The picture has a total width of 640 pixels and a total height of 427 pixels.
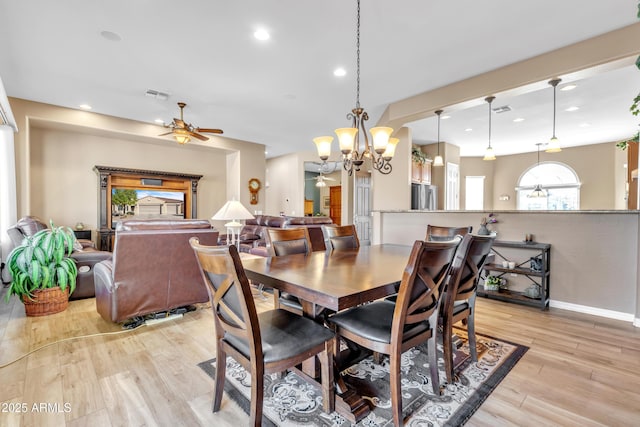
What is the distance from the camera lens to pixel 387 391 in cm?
182

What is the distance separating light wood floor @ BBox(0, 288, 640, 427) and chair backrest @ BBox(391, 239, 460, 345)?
646 mm

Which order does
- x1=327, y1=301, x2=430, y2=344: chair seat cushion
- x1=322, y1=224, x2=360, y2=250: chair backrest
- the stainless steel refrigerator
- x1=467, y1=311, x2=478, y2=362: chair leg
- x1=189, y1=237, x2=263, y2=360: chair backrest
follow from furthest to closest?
the stainless steel refrigerator, x1=322, y1=224, x2=360, y2=250: chair backrest, x1=467, y1=311, x2=478, y2=362: chair leg, x1=327, y1=301, x2=430, y2=344: chair seat cushion, x1=189, y1=237, x2=263, y2=360: chair backrest

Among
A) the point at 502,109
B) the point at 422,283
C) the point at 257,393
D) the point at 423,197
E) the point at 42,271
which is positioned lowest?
the point at 257,393

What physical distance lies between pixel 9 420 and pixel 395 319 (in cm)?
211

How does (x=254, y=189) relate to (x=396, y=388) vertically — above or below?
above

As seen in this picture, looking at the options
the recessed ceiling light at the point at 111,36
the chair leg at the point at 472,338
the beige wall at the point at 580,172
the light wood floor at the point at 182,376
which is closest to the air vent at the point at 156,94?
the recessed ceiling light at the point at 111,36

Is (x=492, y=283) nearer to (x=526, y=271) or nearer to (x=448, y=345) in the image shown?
(x=526, y=271)

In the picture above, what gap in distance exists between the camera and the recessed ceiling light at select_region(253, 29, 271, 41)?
278cm

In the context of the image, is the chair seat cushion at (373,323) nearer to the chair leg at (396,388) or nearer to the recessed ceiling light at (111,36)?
the chair leg at (396,388)

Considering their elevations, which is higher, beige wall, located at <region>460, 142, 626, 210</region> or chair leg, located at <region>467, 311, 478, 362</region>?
beige wall, located at <region>460, 142, 626, 210</region>

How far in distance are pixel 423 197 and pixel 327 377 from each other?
5145mm

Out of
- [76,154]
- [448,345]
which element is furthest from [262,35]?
[76,154]

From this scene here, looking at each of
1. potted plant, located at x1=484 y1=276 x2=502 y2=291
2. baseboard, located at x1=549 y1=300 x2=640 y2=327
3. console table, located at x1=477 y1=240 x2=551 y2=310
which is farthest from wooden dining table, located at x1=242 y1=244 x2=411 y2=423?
baseboard, located at x1=549 y1=300 x2=640 y2=327

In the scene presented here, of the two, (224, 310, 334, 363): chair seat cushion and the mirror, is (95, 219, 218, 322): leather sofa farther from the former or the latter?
the mirror
